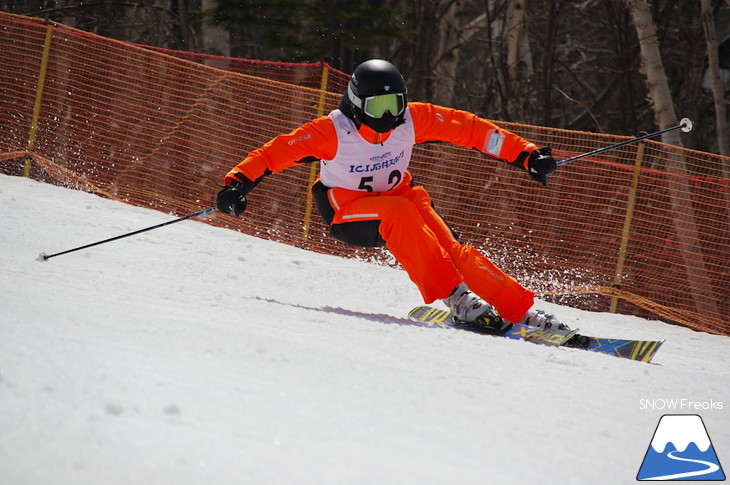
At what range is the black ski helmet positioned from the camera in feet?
14.1

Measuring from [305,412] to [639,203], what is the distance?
6031 mm

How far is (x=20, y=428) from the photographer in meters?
1.88

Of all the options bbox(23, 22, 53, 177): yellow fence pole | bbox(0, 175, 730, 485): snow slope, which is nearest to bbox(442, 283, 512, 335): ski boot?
bbox(0, 175, 730, 485): snow slope

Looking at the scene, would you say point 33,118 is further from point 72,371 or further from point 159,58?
point 72,371

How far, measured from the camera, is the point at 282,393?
8.05ft

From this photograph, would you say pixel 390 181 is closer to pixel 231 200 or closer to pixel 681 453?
pixel 231 200

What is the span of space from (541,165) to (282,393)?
2.57 m

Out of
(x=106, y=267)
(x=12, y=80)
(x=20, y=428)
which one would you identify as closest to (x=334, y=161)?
(x=106, y=267)

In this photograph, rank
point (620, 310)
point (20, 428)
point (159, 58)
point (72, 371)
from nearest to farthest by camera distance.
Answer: point (20, 428)
point (72, 371)
point (620, 310)
point (159, 58)

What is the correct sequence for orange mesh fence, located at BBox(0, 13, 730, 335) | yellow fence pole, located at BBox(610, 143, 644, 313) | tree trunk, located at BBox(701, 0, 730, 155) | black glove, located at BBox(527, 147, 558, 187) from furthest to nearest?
tree trunk, located at BBox(701, 0, 730, 155) < orange mesh fence, located at BBox(0, 13, 730, 335) < yellow fence pole, located at BBox(610, 143, 644, 313) < black glove, located at BBox(527, 147, 558, 187)

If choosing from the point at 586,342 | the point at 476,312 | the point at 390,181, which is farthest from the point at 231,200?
the point at 586,342

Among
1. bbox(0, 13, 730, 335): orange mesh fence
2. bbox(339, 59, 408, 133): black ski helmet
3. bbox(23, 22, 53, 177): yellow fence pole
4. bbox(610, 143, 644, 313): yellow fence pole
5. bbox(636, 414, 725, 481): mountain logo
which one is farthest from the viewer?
bbox(23, 22, 53, 177): yellow fence pole

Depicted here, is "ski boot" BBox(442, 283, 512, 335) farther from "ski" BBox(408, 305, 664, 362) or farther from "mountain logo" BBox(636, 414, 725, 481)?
"mountain logo" BBox(636, 414, 725, 481)

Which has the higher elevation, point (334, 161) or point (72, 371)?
point (334, 161)
